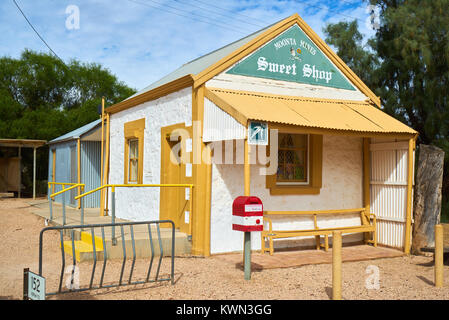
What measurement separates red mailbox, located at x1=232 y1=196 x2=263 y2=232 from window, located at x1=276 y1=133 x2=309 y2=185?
277 cm

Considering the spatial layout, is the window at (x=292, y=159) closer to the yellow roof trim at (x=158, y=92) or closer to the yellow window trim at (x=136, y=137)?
the yellow roof trim at (x=158, y=92)

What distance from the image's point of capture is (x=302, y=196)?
30.0 ft

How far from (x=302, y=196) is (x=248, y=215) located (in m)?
3.11

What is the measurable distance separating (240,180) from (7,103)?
21140 millimetres

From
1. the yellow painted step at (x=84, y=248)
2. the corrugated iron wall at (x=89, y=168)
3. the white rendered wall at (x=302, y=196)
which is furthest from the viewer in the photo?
the corrugated iron wall at (x=89, y=168)

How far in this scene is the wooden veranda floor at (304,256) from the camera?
750 cm

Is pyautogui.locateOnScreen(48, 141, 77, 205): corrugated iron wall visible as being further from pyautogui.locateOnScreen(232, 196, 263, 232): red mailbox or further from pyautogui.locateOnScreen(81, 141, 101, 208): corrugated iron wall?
pyautogui.locateOnScreen(232, 196, 263, 232): red mailbox

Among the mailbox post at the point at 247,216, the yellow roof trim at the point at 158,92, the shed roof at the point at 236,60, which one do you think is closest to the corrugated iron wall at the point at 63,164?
the yellow roof trim at the point at 158,92

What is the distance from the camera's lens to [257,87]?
891cm

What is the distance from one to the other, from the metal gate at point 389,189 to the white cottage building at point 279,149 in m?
0.02
